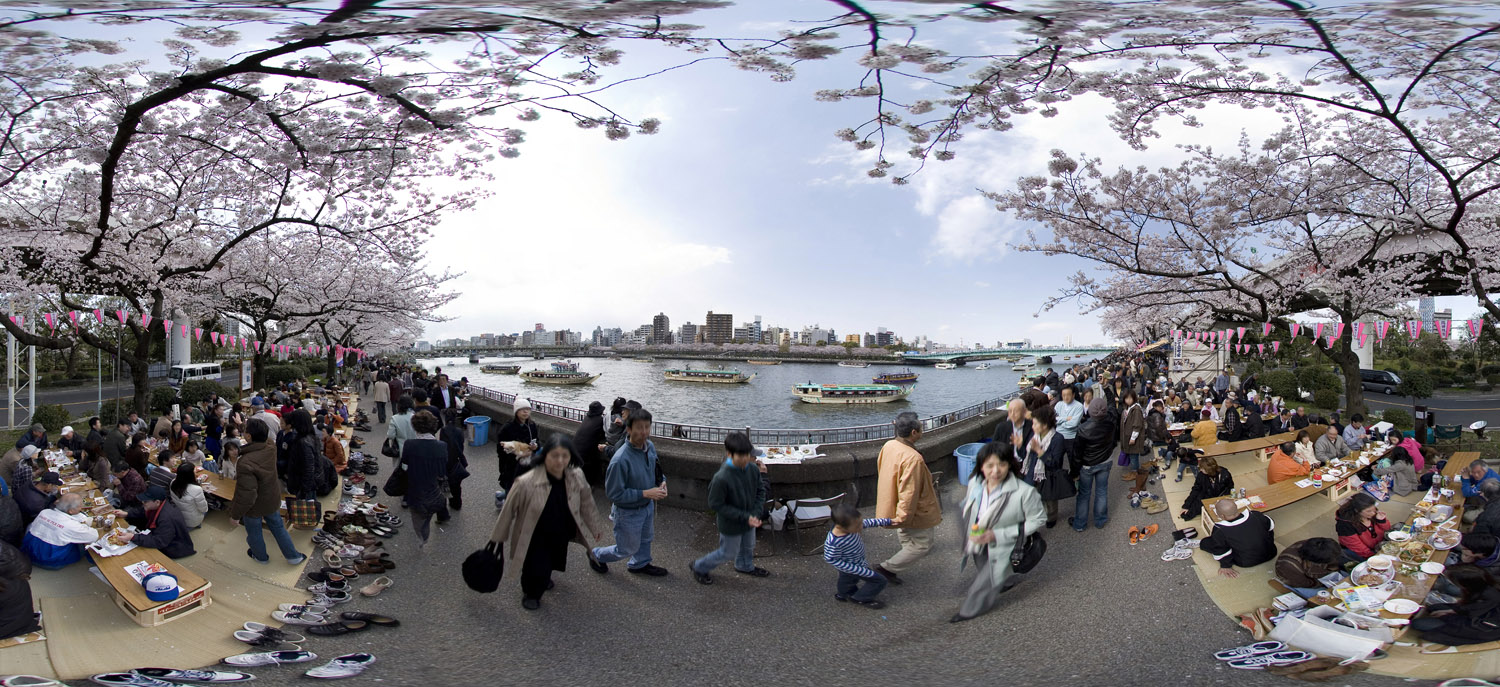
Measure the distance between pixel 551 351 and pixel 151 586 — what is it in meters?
58.8

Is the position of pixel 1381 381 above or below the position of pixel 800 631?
above

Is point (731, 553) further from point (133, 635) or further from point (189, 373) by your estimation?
point (189, 373)

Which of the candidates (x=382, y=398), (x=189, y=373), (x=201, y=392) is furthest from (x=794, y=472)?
(x=189, y=373)

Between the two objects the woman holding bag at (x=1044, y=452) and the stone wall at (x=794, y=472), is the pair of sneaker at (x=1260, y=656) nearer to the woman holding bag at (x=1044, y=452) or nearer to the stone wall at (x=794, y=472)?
the woman holding bag at (x=1044, y=452)

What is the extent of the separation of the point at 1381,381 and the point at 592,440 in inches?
915

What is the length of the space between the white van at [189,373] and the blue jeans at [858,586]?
16.0 meters

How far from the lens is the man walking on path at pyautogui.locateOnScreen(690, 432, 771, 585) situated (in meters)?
3.10

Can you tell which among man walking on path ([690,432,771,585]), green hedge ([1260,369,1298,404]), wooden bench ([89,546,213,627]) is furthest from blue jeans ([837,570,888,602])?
green hedge ([1260,369,1298,404])

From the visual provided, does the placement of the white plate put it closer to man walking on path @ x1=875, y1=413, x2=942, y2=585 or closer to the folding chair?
man walking on path @ x1=875, y1=413, x2=942, y2=585

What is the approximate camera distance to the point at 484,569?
9.42ft

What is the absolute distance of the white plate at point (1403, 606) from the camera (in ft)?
8.41

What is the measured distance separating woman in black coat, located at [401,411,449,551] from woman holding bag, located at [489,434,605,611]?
1.08 meters

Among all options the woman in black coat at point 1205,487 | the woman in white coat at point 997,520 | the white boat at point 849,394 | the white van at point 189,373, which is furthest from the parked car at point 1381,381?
the white van at point 189,373

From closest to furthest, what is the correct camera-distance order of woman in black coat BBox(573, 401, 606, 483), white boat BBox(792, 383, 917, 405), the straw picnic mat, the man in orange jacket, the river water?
the straw picnic mat < woman in black coat BBox(573, 401, 606, 483) < the man in orange jacket < the river water < white boat BBox(792, 383, 917, 405)
